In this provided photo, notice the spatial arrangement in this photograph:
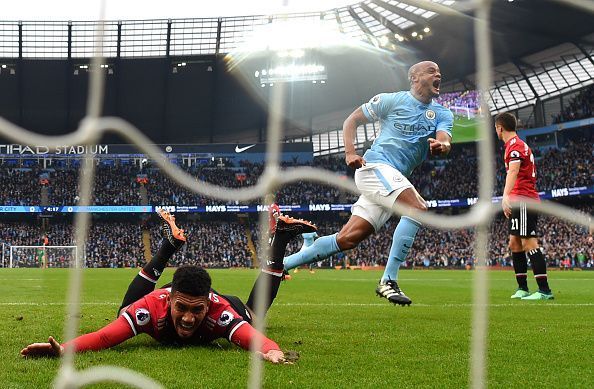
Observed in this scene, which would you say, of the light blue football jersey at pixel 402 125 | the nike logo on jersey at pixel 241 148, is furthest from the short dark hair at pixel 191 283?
the nike logo on jersey at pixel 241 148

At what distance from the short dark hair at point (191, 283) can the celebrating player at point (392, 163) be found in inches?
63.0

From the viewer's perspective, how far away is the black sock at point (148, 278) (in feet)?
13.4

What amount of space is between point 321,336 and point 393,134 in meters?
1.70

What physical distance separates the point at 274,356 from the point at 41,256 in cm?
2661

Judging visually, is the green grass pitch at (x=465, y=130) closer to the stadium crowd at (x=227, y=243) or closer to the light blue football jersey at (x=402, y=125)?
the stadium crowd at (x=227, y=243)

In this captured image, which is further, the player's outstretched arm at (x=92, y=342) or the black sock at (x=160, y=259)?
the black sock at (x=160, y=259)

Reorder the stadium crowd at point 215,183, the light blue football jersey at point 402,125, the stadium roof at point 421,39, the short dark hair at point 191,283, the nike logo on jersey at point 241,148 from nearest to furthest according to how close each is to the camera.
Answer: the short dark hair at point 191,283 < the light blue football jersey at point 402,125 < the stadium roof at point 421,39 < the stadium crowd at point 215,183 < the nike logo on jersey at point 241,148

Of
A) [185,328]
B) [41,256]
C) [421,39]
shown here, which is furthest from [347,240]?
[421,39]

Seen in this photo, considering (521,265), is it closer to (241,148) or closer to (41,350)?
(41,350)

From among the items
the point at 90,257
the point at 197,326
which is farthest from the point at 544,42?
the point at 197,326

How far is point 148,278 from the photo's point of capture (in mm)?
4133

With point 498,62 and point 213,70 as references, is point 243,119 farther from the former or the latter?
point 498,62

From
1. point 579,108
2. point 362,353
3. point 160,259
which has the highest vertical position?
point 579,108

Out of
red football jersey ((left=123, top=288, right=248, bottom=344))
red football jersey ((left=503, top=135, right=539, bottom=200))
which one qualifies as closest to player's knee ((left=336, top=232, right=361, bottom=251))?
red football jersey ((left=123, top=288, right=248, bottom=344))
